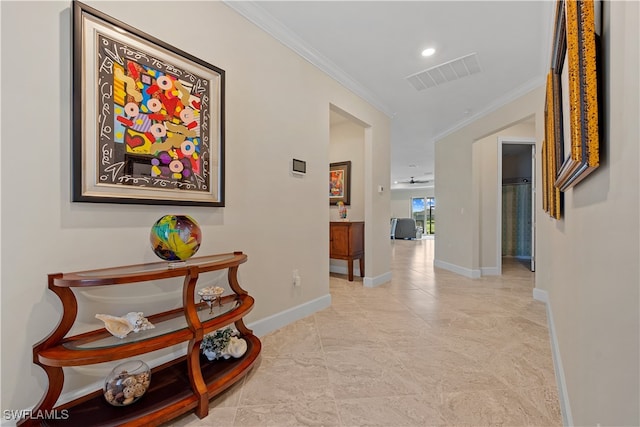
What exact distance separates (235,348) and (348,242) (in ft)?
8.11

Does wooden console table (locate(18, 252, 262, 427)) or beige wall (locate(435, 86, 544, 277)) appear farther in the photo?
beige wall (locate(435, 86, 544, 277))

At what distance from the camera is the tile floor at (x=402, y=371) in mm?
1370

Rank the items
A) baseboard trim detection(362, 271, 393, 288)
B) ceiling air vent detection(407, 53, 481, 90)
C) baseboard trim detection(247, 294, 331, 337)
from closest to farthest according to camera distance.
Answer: baseboard trim detection(247, 294, 331, 337), ceiling air vent detection(407, 53, 481, 90), baseboard trim detection(362, 271, 393, 288)

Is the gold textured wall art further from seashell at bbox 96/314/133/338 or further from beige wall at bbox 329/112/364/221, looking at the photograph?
beige wall at bbox 329/112/364/221

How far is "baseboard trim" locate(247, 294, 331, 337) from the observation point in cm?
221

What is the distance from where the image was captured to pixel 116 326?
4.19 feet

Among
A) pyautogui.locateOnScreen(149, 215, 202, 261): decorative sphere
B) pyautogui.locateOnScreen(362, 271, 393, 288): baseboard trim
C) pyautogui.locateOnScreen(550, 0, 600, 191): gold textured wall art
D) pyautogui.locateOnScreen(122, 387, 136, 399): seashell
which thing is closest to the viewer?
A: pyautogui.locateOnScreen(550, 0, 600, 191): gold textured wall art

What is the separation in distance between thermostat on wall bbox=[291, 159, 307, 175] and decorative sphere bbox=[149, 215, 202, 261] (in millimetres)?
1244

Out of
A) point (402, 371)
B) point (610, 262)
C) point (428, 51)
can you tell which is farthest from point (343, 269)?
point (610, 262)

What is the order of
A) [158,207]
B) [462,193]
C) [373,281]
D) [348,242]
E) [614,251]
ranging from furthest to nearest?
[462,193], [348,242], [373,281], [158,207], [614,251]

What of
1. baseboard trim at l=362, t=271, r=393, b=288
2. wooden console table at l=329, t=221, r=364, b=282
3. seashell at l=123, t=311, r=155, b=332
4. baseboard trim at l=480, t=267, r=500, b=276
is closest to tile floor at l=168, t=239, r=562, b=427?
seashell at l=123, t=311, r=155, b=332

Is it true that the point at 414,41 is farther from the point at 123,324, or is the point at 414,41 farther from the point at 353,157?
the point at 123,324

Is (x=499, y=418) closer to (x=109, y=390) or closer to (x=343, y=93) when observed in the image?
(x=109, y=390)

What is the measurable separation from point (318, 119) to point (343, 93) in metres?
0.65
